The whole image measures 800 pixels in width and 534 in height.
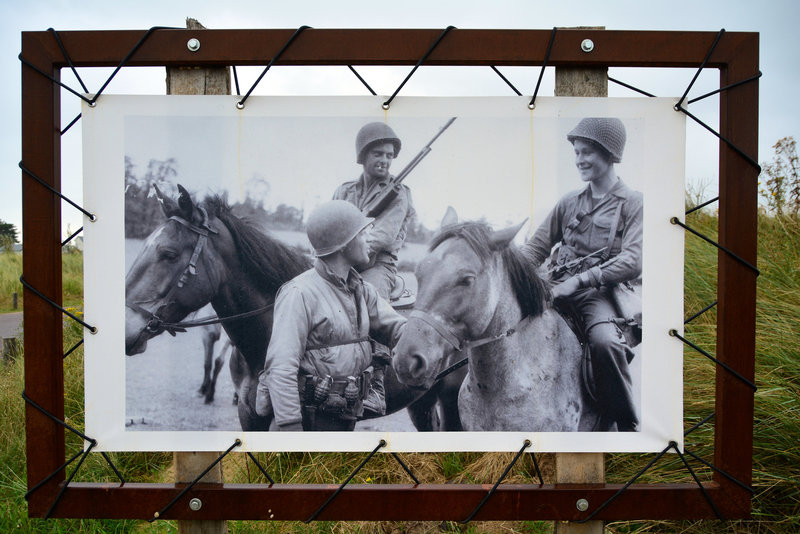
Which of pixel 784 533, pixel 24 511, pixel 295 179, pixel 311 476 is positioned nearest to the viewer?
pixel 295 179

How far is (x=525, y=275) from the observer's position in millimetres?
2076

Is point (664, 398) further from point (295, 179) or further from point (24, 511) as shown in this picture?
point (24, 511)

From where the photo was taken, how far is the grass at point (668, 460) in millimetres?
2816

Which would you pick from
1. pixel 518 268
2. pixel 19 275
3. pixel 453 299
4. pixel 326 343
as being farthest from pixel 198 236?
pixel 19 275

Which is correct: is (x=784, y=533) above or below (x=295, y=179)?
below

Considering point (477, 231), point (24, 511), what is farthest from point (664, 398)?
point (24, 511)

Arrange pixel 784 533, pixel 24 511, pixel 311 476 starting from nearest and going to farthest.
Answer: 1. pixel 784 533
2. pixel 24 511
3. pixel 311 476

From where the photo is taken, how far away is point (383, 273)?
206cm

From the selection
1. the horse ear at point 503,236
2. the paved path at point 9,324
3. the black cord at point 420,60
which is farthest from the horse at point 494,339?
the paved path at point 9,324

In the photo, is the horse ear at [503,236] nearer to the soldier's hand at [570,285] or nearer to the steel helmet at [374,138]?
the soldier's hand at [570,285]

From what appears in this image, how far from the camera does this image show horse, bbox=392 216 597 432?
6.80 ft

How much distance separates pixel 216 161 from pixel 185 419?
40.4 inches

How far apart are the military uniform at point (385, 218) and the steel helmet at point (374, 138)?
10 cm

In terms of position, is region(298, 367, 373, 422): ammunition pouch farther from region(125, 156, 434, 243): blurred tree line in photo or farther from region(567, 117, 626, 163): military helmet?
region(567, 117, 626, 163): military helmet
